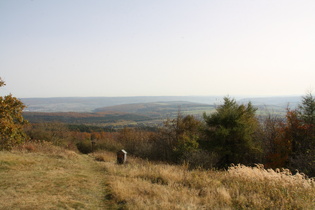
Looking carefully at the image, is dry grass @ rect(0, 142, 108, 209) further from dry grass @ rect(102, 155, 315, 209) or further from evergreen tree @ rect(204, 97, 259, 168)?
evergreen tree @ rect(204, 97, 259, 168)

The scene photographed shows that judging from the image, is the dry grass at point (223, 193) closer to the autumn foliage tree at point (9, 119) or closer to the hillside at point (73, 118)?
the autumn foliage tree at point (9, 119)

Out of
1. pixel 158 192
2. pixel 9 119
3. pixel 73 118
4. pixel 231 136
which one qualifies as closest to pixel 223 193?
pixel 158 192

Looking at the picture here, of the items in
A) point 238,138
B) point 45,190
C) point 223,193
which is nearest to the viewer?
point 223,193

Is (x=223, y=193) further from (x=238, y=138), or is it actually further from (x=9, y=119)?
(x=238, y=138)

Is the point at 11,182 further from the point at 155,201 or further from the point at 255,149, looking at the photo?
the point at 255,149

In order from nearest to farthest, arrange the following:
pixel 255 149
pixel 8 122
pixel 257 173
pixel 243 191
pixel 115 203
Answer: pixel 115 203 → pixel 243 191 → pixel 257 173 → pixel 8 122 → pixel 255 149

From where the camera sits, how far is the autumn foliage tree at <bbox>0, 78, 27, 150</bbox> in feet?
36.8

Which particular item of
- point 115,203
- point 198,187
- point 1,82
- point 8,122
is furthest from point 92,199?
point 1,82

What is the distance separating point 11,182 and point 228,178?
8894 mm

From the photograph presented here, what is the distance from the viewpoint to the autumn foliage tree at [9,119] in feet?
36.8

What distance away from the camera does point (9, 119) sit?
11.7 m

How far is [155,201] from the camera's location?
240 inches

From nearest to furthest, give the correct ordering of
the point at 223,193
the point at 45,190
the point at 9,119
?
the point at 223,193, the point at 45,190, the point at 9,119

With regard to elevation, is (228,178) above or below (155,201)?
below
